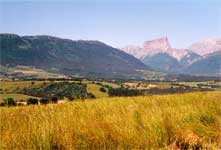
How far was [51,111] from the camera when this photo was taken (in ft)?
34.3

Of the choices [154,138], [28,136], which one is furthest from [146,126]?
[28,136]

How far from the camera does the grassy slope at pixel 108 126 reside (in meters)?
7.98

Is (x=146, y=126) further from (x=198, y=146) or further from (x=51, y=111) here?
(x=51, y=111)

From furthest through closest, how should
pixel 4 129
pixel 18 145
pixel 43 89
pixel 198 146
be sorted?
pixel 43 89 → pixel 4 129 → pixel 198 146 → pixel 18 145

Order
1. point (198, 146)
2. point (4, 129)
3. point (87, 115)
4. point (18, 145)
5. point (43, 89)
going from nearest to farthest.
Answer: point (18, 145) < point (198, 146) < point (4, 129) < point (87, 115) < point (43, 89)

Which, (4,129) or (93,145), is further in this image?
(4,129)

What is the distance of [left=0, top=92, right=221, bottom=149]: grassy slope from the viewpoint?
26.2 feet

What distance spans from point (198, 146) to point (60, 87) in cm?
17326

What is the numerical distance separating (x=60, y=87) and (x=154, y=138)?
17281 centimetres

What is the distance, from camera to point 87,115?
10.1 meters

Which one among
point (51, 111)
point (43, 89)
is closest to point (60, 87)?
point (43, 89)

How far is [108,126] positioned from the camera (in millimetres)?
8703

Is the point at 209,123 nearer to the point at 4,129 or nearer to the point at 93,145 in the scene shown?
the point at 93,145

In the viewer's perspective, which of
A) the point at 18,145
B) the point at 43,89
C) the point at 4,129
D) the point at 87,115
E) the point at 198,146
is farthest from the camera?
the point at 43,89
